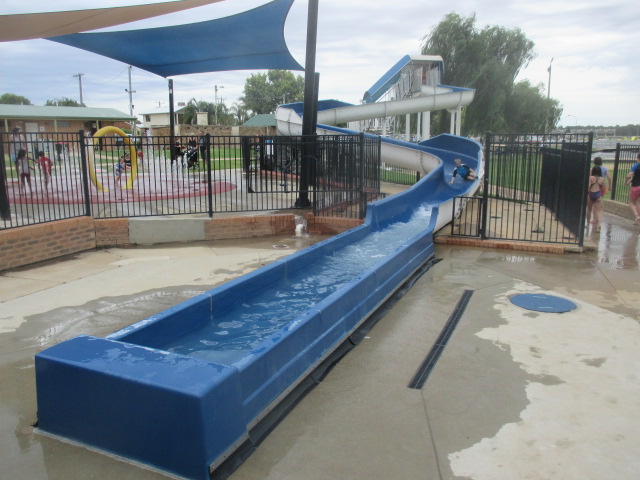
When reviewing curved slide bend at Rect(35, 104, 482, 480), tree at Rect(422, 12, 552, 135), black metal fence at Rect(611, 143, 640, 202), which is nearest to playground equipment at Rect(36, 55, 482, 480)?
curved slide bend at Rect(35, 104, 482, 480)

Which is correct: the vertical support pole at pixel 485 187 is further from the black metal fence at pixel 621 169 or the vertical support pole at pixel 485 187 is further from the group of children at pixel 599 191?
the black metal fence at pixel 621 169

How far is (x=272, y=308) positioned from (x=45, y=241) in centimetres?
516

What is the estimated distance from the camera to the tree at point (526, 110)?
159 ft

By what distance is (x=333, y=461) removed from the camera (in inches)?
138

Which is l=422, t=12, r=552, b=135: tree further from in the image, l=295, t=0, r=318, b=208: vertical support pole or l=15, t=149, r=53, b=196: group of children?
l=15, t=149, r=53, b=196: group of children

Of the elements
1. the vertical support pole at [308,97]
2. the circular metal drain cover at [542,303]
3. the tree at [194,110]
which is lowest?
the circular metal drain cover at [542,303]

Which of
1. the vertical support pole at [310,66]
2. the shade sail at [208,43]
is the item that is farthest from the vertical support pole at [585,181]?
the shade sail at [208,43]

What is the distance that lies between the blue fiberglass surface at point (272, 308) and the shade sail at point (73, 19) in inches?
256

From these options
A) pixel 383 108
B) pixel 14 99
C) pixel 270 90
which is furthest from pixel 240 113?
pixel 383 108

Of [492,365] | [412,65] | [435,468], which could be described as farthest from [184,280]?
[412,65]

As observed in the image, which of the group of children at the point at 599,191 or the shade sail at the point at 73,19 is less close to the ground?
the shade sail at the point at 73,19

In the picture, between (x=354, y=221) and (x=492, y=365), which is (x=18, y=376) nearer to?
(x=492, y=365)

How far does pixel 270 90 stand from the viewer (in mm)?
105812

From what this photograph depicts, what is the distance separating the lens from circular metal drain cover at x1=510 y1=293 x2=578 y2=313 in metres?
6.60
